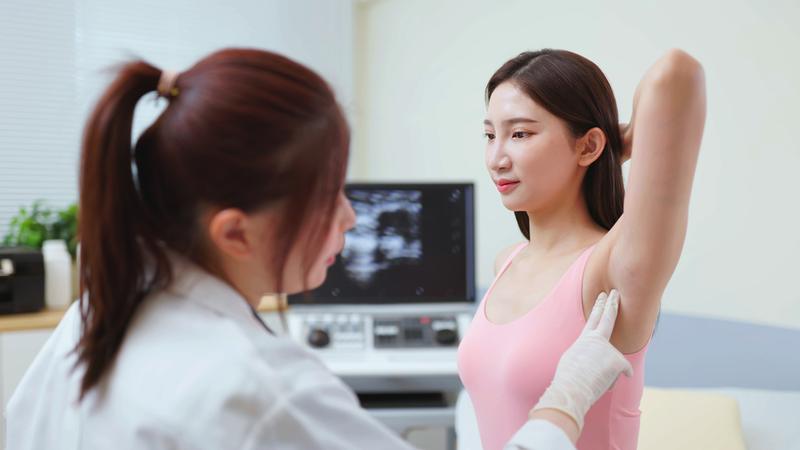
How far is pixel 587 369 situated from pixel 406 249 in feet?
5.83

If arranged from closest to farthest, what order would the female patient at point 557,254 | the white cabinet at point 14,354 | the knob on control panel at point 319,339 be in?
the female patient at point 557,254, the white cabinet at point 14,354, the knob on control panel at point 319,339

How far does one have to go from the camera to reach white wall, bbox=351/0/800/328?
6.24ft

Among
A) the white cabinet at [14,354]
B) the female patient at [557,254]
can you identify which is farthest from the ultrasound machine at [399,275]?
the female patient at [557,254]

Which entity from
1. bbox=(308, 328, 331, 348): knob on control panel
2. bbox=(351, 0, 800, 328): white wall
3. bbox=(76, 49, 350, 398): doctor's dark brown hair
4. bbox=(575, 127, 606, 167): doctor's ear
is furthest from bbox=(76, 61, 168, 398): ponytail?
bbox=(308, 328, 331, 348): knob on control panel

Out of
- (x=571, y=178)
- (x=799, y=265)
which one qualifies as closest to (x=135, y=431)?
(x=571, y=178)

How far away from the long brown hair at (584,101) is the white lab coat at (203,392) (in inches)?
19.4

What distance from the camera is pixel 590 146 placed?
115 centimetres

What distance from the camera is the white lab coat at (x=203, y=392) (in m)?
0.69

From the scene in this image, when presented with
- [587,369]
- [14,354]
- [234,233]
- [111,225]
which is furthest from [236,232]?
[14,354]

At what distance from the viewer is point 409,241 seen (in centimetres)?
271

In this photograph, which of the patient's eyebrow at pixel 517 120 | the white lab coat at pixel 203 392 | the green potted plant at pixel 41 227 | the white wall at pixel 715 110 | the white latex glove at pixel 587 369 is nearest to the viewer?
the white lab coat at pixel 203 392

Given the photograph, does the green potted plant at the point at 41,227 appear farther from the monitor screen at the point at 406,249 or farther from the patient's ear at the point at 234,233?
the patient's ear at the point at 234,233

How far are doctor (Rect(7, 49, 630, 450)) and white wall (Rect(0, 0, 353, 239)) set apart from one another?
213 cm

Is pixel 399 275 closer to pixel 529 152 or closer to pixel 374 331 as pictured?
pixel 374 331
